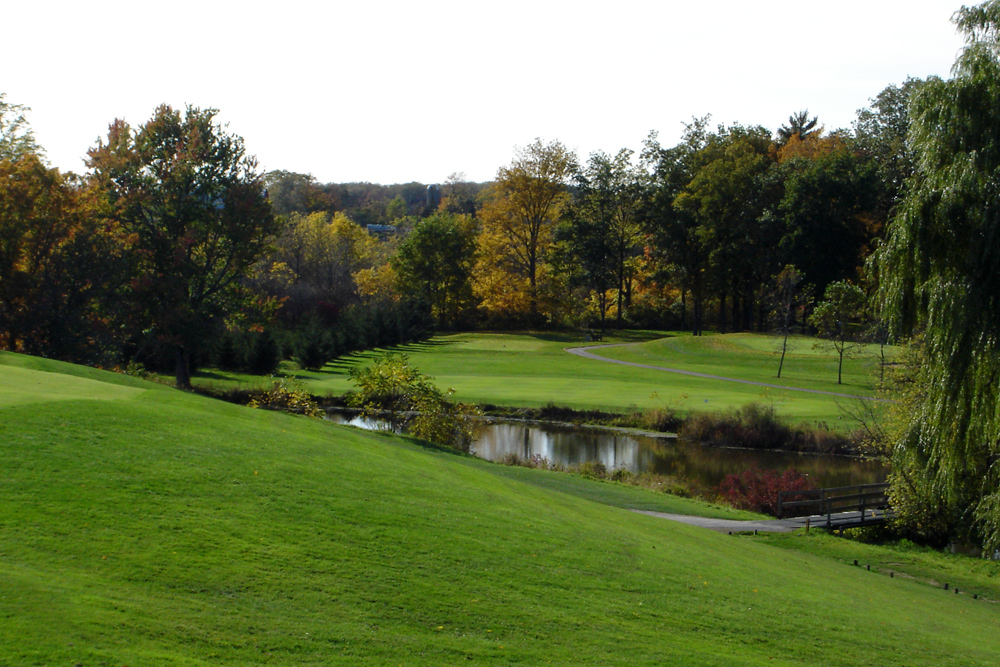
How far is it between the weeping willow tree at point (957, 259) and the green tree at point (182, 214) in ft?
118

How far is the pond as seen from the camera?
105 ft

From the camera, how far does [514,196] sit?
87812 mm

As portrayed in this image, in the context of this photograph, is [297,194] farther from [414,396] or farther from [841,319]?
[414,396]

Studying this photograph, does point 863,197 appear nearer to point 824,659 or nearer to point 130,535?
point 824,659

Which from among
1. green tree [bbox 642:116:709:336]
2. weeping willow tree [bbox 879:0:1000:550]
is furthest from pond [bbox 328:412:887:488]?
green tree [bbox 642:116:709:336]

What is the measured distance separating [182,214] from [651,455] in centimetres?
2697

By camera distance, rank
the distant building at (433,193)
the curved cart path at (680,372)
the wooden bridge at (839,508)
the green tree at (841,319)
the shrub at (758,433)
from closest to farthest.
→ the wooden bridge at (839,508) → the shrub at (758,433) → the green tree at (841,319) → the curved cart path at (680,372) → the distant building at (433,193)

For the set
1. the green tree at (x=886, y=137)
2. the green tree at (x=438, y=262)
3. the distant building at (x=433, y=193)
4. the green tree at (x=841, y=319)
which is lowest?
the green tree at (x=841, y=319)

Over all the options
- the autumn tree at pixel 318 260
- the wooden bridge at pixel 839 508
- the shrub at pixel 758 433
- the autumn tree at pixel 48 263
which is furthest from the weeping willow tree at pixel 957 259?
the autumn tree at pixel 318 260

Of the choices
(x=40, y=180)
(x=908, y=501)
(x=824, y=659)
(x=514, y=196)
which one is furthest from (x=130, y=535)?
(x=514, y=196)

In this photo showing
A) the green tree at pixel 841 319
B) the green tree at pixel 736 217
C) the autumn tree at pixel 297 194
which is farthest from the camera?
the autumn tree at pixel 297 194

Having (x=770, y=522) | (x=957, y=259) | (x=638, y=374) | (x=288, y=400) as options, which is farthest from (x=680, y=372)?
→ (x=957, y=259)

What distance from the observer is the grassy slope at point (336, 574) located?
271 inches

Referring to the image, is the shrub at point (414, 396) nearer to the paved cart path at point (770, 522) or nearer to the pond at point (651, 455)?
the pond at point (651, 455)
